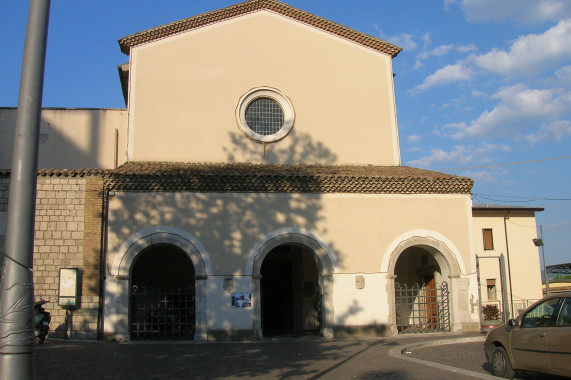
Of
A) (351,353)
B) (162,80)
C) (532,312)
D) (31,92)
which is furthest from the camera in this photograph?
(162,80)

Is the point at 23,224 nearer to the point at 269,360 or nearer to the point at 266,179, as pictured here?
the point at 269,360

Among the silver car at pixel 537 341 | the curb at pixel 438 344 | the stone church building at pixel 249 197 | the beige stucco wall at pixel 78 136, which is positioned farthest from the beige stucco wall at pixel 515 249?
the silver car at pixel 537 341

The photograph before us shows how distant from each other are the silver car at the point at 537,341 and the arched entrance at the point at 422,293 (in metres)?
7.47

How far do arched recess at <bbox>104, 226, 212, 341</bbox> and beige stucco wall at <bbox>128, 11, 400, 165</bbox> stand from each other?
131 inches

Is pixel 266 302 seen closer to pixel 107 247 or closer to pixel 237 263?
pixel 237 263

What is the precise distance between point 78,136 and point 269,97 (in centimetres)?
786

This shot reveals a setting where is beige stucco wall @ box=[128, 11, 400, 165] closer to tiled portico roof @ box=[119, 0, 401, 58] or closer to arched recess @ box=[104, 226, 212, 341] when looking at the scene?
tiled portico roof @ box=[119, 0, 401, 58]

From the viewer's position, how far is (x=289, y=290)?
20.8 meters

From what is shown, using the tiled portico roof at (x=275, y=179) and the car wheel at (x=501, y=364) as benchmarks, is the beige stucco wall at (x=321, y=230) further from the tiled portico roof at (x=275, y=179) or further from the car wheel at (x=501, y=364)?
the car wheel at (x=501, y=364)

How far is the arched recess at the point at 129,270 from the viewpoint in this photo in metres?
15.8

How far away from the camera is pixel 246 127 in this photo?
63.6ft

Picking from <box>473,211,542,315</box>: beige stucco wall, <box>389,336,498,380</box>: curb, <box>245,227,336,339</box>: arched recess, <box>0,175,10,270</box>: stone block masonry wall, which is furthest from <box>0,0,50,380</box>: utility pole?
<box>473,211,542,315</box>: beige stucco wall

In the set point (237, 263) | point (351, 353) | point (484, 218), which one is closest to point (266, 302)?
point (237, 263)

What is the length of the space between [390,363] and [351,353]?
185 cm
